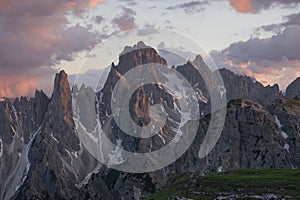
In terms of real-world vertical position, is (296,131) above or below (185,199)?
above

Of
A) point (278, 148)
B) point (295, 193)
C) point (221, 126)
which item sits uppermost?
point (221, 126)

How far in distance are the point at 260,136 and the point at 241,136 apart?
748 centimetres

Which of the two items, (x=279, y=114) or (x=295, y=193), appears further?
(x=279, y=114)

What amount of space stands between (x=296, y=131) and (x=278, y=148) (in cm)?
1268

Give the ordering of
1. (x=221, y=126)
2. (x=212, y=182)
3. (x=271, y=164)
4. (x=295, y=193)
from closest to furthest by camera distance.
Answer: (x=295, y=193), (x=212, y=182), (x=271, y=164), (x=221, y=126)

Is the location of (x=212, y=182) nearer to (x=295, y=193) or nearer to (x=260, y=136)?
(x=295, y=193)

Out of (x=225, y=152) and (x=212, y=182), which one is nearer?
(x=212, y=182)

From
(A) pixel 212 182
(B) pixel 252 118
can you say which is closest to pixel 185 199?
(A) pixel 212 182

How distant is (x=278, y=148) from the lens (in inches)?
6914

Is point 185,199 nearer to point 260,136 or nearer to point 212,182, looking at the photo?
point 212,182

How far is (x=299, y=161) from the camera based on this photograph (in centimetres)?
17525

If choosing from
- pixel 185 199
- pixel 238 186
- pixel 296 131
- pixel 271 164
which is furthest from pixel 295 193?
pixel 296 131

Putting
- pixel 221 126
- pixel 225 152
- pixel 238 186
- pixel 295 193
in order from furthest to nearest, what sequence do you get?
pixel 221 126 → pixel 225 152 → pixel 238 186 → pixel 295 193

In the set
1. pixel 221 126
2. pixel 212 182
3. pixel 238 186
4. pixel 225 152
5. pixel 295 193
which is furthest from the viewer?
pixel 221 126
